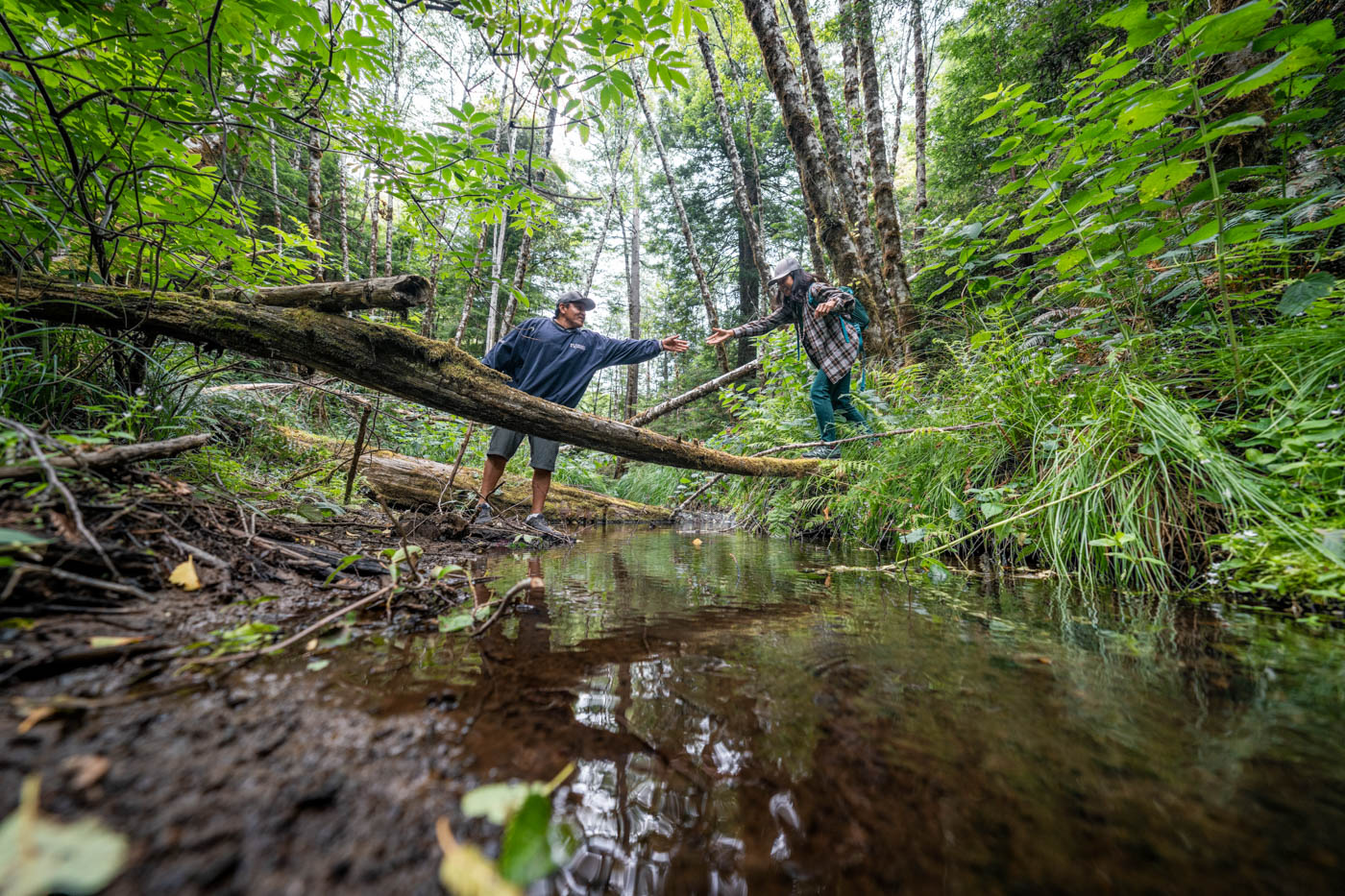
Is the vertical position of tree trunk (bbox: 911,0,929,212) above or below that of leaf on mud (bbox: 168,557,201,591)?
above

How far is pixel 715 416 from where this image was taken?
996 cm

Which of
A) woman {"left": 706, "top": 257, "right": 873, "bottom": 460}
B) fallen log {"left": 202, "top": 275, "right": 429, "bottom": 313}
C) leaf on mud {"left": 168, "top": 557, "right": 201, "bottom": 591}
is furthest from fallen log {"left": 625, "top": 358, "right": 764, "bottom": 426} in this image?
leaf on mud {"left": 168, "top": 557, "right": 201, "bottom": 591}

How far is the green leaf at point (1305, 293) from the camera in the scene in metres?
1.81

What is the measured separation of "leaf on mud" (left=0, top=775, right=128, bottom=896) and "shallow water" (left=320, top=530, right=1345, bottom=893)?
30cm

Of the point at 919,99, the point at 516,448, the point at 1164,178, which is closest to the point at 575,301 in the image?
the point at 516,448

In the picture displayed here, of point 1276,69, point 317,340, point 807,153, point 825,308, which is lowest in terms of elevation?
point 317,340

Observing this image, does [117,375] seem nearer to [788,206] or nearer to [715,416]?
[715,416]

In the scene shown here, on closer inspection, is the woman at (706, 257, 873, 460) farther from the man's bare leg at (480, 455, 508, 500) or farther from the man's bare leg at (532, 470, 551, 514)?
the man's bare leg at (480, 455, 508, 500)

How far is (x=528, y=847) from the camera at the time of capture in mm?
446

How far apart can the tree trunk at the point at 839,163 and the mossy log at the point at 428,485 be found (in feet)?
13.0

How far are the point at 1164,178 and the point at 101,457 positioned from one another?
3.66 m

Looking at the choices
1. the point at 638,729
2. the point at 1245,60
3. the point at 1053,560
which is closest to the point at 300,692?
the point at 638,729

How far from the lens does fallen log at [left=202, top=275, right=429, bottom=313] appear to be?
5.91 feet

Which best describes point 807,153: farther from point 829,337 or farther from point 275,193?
point 275,193
